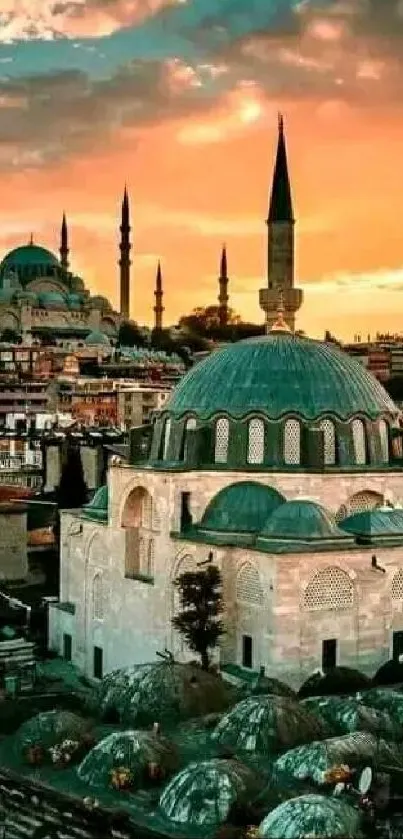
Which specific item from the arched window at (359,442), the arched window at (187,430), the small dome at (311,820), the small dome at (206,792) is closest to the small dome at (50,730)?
the small dome at (206,792)

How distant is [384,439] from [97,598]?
5.46 m

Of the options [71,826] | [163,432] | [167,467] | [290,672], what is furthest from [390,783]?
[163,432]

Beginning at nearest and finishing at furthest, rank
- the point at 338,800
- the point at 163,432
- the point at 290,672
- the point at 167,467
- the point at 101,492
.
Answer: the point at 338,800
the point at 290,672
the point at 167,467
the point at 163,432
the point at 101,492

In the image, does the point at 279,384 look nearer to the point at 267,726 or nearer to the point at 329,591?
the point at 329,591

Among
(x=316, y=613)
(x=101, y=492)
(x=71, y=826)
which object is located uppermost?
(x=101, y=492)

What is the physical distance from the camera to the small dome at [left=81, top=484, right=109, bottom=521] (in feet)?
72.0

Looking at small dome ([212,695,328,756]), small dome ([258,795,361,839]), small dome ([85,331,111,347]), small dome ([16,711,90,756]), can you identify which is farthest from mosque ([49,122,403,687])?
small dome ([85,331,111,347])

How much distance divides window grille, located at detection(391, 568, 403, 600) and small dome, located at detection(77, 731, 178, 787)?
548 centimetres

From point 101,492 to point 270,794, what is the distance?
1059cm

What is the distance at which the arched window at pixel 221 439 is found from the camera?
20.2 metres

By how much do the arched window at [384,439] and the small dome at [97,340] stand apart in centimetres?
6224

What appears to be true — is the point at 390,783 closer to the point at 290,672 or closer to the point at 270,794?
the point at 270,794

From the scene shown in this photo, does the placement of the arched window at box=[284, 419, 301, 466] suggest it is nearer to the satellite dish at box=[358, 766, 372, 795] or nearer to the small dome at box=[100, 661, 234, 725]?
the small dome at box=[100, 661, 234, 725]

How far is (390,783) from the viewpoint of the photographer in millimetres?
13117
